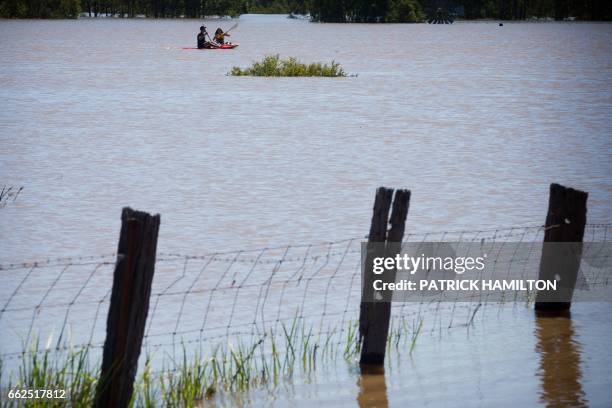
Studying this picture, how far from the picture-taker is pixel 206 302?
14156 millimetres

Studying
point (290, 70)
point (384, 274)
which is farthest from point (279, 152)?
point (290, 70)

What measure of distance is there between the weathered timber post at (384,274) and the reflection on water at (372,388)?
8 centimetres

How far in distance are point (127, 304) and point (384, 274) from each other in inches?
112

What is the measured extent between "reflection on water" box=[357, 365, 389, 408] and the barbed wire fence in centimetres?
114

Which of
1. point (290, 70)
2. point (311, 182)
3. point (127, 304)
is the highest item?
point (127, 304)

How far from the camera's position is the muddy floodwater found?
1182 cm

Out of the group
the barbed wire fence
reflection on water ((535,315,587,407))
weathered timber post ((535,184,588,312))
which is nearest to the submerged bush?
the barbed wire fence

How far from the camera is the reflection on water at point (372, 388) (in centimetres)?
1093

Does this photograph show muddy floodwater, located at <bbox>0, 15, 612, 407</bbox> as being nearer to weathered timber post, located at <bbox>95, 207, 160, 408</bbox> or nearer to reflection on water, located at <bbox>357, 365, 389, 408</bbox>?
reflection on water, located at <bbox>357, 365, 389, 408</bbox>

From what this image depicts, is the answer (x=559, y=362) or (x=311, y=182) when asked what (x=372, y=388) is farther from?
(x=311, y=182)

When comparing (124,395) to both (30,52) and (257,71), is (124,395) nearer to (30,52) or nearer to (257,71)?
(257,71)

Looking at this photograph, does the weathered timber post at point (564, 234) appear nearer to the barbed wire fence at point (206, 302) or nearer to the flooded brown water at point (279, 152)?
the barbed wire fence at point (206, 302)

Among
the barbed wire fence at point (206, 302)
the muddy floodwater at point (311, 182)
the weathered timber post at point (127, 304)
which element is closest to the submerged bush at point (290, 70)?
the muddy floodwater at point (311, 182)

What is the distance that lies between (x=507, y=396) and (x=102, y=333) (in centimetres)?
401
